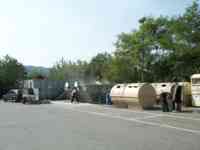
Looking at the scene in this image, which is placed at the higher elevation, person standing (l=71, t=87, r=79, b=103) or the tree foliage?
the tree foliage

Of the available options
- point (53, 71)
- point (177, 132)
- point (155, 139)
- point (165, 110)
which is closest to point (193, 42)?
point (165, 110)

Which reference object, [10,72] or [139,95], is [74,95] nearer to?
[139,95]

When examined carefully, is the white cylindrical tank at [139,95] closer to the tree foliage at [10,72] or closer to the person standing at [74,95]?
the person standing at [74,95]

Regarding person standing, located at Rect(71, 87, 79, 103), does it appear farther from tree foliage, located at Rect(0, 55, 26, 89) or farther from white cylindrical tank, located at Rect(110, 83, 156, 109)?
tree foliage, located at Rect(0, 55, 26, 89)

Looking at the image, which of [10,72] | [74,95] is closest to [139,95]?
[74,95]

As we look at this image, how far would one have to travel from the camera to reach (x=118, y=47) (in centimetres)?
4250

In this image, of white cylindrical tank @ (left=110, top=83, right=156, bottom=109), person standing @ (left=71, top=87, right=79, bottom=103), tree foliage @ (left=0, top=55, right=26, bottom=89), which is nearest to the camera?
white cylindrical tank @ (left=110, top=83, right=156, bottom=109)

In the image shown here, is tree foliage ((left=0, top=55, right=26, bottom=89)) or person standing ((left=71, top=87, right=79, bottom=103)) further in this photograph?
tree foliage ((left=0, top=55, right=26, bottom=89))

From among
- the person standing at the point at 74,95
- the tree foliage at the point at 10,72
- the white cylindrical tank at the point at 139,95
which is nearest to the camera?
the white cylindrical tank at the point at 139,95

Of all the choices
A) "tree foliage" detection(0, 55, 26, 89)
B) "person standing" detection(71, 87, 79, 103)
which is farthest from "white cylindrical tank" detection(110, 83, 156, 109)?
"tree foliage" detection(0, 55, 26, 89)

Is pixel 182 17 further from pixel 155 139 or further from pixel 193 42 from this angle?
pixel 155 139

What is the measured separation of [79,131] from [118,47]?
31066 mm

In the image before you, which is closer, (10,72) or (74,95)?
(74,95)

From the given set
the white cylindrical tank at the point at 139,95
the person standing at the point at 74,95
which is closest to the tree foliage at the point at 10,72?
the person standing at the point at 74,95
